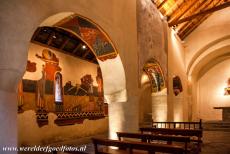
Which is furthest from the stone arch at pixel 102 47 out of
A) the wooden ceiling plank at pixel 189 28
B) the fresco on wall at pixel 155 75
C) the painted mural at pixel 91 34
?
the wooden ceiling plank at pixel 189 28

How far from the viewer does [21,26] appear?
3887 mm

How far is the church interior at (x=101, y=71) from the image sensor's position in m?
3.86

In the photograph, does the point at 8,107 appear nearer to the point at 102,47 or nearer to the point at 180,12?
the point at 102,47

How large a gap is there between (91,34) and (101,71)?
139cm

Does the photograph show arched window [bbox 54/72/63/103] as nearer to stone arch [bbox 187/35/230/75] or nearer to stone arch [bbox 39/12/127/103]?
stone arch [bbox 39/12/127/103]

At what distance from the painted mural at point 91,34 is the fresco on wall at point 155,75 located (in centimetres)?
421

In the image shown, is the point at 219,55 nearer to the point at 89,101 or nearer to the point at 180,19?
the point at 180,19

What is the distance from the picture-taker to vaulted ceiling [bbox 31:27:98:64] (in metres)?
8.62

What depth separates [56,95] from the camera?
9.58m

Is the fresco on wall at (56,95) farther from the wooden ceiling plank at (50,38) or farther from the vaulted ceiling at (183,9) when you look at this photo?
the vaulted ceiling at (183,9)

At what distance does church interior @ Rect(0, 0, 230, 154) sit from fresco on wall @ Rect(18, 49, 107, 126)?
0.12 ft

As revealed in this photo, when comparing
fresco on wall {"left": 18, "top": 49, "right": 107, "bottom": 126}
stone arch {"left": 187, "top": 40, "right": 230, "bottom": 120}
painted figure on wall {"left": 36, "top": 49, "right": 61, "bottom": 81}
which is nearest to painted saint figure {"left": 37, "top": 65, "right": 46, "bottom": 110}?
fresco on wall {"left": 18, "top": 49, "right": 107, "bottom": 126}

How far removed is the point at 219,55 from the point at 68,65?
40.9 feet

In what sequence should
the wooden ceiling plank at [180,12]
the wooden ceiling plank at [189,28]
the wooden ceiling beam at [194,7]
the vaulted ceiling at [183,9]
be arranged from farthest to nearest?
the wooden ceiling plank at [189,28] → the wooden ceiling beam at [194,7] → the wooden ceiling plank at [180,12] → the vaulted ceiling at [183,9]
